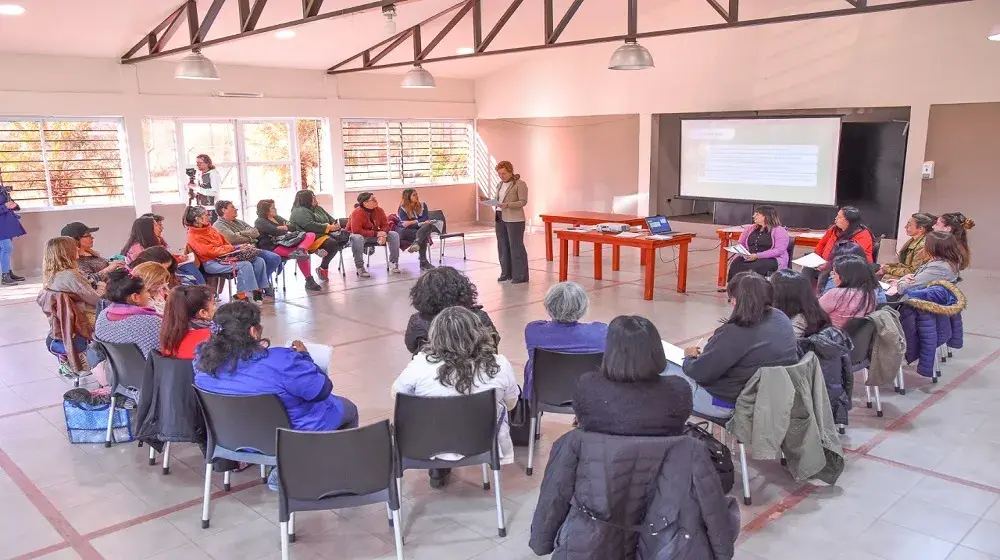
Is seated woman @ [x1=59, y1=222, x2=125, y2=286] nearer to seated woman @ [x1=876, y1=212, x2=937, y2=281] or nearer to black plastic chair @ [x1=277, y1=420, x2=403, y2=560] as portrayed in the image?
black plastic chair @ [x1=277, y1=420, x2=403, y2=560]

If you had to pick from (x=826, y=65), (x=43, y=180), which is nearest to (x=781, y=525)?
(x=826, y=65)

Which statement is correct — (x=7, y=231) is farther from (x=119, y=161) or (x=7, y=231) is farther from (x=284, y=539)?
(x=284, y=539)

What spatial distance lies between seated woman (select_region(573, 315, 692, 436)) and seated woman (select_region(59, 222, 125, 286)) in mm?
4671

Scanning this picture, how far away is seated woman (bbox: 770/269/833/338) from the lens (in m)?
3.49

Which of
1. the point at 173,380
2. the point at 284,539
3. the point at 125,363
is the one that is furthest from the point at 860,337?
the point at 125,363

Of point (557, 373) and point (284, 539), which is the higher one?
point (557, 373)

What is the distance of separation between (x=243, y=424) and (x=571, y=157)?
1050 centimetres

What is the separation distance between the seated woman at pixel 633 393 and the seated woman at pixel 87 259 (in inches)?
184

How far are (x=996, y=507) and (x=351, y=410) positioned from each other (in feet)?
9.45

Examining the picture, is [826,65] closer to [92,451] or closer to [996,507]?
[996,507]

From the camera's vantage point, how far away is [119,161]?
10.1 metres

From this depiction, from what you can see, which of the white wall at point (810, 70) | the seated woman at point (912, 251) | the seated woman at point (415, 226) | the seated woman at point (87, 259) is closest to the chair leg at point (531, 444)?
the seated woman at point (912, 251)

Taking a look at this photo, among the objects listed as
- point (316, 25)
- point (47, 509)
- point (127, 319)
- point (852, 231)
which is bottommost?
point (47, 509)

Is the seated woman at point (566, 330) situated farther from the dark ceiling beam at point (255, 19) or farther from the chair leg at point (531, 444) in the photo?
the dark ceiling beam at point (255, 19)
